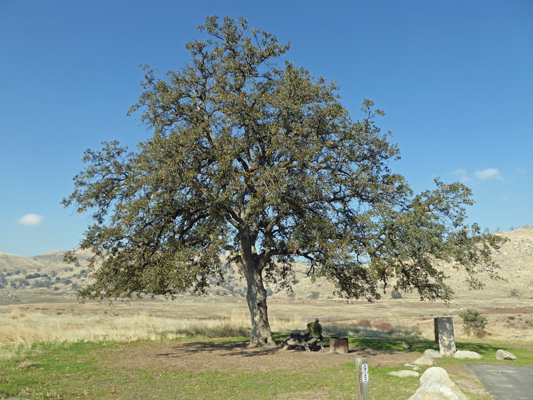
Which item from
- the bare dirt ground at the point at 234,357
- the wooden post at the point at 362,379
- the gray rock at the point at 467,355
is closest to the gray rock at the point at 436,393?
the wooden post at the point at 362,379

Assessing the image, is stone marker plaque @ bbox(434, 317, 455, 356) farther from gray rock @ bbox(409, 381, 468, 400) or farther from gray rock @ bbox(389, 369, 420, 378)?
gray rock @ bbox(409, 381, 468, 400)

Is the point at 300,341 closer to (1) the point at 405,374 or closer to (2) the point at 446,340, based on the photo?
(2) the point at 446,340

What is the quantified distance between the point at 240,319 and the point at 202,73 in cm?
1962

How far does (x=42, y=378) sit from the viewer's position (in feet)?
41.5

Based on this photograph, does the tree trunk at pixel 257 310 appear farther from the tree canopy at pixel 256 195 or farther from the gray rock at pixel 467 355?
the gray rock at pixel 467 355

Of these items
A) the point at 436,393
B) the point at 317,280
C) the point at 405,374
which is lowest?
the point at 317,280

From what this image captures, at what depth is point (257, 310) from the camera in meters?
20.6

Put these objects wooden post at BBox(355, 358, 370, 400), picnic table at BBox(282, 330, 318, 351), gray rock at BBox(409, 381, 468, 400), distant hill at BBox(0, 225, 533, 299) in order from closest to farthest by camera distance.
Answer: wooden post at BBox(355, 358, 370, 400)
gray rock at BBox(409, 381, 468, 400)
picnic table at BBox(282, 330, 318, 351)
distant hill at BBox(0, 225, 533, 299)

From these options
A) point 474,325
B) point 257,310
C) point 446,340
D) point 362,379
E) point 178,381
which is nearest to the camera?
point 362,379

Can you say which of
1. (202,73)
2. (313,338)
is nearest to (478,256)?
(313,338)

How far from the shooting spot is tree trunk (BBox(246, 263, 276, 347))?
20300mm

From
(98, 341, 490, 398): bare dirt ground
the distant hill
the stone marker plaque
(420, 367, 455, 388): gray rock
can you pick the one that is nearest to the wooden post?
(420, 367, 455, 388): gray rock

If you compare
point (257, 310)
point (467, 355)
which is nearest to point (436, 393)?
point (467, 355)

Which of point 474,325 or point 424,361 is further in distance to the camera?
point 474,325
